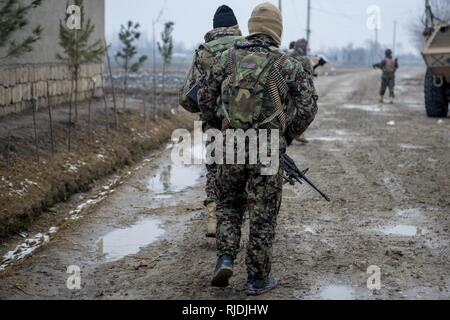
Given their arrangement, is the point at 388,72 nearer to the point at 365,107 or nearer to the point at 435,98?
the point at 365,107

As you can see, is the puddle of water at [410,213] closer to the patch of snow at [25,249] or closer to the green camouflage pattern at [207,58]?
the green camouflage pattern at [207,58]

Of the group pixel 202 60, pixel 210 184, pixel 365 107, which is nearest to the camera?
pixel 202 60

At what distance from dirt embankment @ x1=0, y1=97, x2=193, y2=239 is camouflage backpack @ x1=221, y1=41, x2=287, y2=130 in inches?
124

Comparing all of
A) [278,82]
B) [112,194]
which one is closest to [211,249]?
[278,82]

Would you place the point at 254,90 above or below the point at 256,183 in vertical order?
above

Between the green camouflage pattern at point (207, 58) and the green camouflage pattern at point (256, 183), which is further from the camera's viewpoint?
the green camouflage pattern at point (207, 58)

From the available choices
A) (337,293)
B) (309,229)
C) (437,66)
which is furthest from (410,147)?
(337,293)

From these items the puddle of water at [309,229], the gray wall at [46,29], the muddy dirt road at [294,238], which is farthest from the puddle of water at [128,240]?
the gray wall at [46,29]

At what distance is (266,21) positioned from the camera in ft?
14.4

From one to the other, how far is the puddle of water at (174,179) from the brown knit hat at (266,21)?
4.22m

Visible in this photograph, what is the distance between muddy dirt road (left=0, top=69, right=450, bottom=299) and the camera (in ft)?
15.2

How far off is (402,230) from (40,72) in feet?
28.8

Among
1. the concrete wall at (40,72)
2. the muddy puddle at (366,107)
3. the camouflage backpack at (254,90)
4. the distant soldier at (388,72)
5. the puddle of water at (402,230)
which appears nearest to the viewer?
the camouflage backpack at (254,90)

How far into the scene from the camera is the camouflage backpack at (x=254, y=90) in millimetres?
4238
